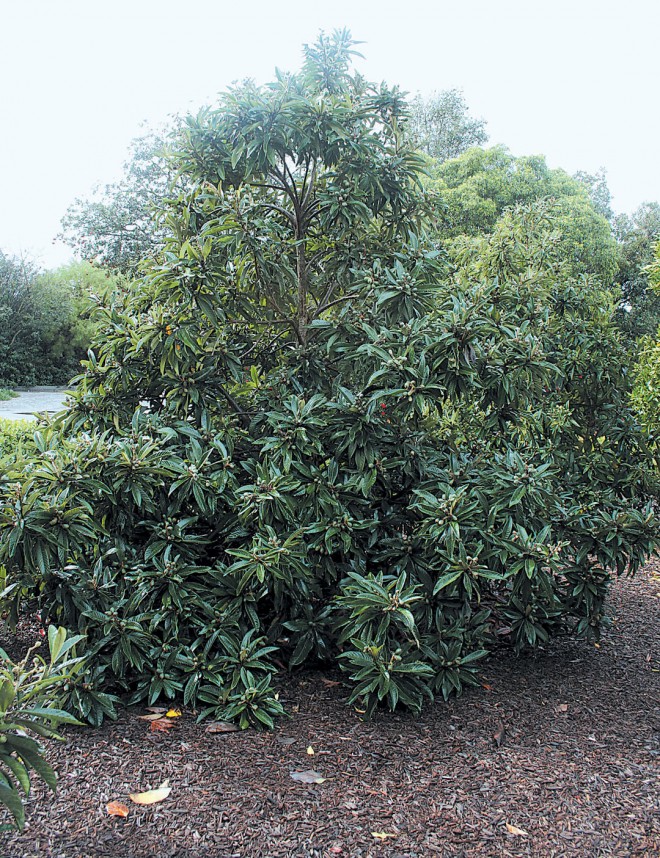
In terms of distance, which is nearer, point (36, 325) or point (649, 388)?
point (649, 388)

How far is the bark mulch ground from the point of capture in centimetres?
202

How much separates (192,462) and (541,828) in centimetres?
173

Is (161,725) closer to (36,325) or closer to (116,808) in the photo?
(116,808)

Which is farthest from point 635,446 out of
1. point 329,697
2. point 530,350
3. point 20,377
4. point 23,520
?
point 20,377

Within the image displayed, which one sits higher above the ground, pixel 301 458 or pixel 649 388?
pixel 649 388

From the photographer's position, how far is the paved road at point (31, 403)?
640 inches

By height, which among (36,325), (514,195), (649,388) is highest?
(514,195)

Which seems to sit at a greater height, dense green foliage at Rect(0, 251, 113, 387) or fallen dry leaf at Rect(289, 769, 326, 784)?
dense green foliage at Rect(0, 251, 113, 387)

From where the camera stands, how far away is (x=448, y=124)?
72.8ft

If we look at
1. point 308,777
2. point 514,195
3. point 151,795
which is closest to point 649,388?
point 308,777

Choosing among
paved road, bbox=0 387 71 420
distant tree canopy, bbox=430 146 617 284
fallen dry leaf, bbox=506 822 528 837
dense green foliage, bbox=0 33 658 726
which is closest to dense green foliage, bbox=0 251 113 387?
paved road, bbox=0 387 71 420

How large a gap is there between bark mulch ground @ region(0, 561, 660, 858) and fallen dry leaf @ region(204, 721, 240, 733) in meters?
0.04

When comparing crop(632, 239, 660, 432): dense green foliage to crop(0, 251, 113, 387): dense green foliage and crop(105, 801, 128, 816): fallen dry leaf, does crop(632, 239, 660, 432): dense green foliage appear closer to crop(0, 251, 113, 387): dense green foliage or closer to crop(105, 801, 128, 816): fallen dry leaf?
crop(105, 801, 128, 816): fallen dry leaf

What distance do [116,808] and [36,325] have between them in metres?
23.7
